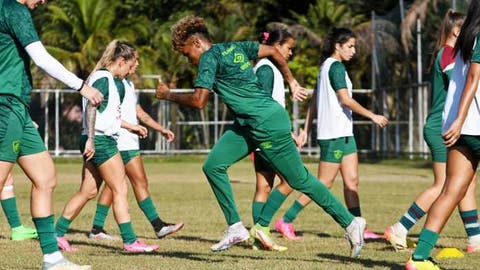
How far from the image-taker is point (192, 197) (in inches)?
725

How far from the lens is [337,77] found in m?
11.0

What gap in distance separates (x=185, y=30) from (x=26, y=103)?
5.66ft

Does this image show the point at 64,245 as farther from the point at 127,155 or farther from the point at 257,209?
the point at 257,209

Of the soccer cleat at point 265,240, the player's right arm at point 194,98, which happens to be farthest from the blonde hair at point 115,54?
the soccer cleat at point 265,240

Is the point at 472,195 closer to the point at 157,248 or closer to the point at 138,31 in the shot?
the point at 157,248

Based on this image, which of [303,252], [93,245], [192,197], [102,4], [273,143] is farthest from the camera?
[102,4]

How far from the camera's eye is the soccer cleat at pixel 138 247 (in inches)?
401

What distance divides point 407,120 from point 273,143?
2467 cm

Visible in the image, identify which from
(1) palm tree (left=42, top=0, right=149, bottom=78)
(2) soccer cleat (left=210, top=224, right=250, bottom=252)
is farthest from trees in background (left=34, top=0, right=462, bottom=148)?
(2) soccer cleat (left=210, top=224, right=250, bottom=252)

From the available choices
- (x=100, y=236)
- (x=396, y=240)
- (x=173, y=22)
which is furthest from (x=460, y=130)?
(x=173, y=22)

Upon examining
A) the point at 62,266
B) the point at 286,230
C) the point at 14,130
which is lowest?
the point at 286,230

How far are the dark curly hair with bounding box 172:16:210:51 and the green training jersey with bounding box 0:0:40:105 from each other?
1.64 m

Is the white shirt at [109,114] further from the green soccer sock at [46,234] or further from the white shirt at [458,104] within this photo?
the white shirt at [458,104]

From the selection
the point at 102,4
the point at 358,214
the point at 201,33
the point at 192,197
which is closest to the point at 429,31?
the point at 192,197
